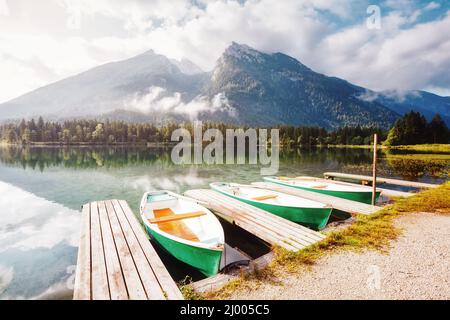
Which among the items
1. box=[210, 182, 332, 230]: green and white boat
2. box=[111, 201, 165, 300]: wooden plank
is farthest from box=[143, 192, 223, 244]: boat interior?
box=[210, 182, 332, 230]: green and white boat

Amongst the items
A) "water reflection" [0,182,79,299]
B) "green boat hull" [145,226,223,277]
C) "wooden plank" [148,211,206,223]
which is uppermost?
"wooden plank" [148,211,206,223]

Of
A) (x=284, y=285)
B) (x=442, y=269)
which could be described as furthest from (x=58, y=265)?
(x=442, y=269)

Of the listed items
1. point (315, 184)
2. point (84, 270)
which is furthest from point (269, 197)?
point (84, 270)

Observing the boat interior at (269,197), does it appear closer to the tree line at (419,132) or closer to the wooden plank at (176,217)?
the wooden plank at (176,217)

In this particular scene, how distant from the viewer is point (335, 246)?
8625mm

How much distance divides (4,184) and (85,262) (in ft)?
99.9

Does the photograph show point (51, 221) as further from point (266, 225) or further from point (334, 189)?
point (334, 189)

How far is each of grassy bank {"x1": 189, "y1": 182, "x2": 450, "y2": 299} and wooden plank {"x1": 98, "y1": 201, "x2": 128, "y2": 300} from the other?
1.61m

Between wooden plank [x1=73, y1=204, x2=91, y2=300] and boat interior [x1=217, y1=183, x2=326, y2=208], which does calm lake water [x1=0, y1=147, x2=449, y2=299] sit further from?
boat interior [x1=217, y1=183, x2=326, y2=208]

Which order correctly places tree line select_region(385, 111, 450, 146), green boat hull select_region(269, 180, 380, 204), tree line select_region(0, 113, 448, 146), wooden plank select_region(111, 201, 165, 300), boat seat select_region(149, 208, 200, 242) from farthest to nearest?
tree line select_region(0, 113, 448, 146) → tree line select_region(385, 111, 450, 146) → green boat hull select_region(269, 180, 380, 204) → boat seat select_region(149, 208, 200, 242) → wooden plank select_region(111, 201, 165, 300)

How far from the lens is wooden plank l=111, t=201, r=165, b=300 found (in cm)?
595

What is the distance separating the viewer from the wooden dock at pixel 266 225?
A: 9422 millimetres

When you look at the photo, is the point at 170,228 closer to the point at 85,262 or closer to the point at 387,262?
the point at 85,262
